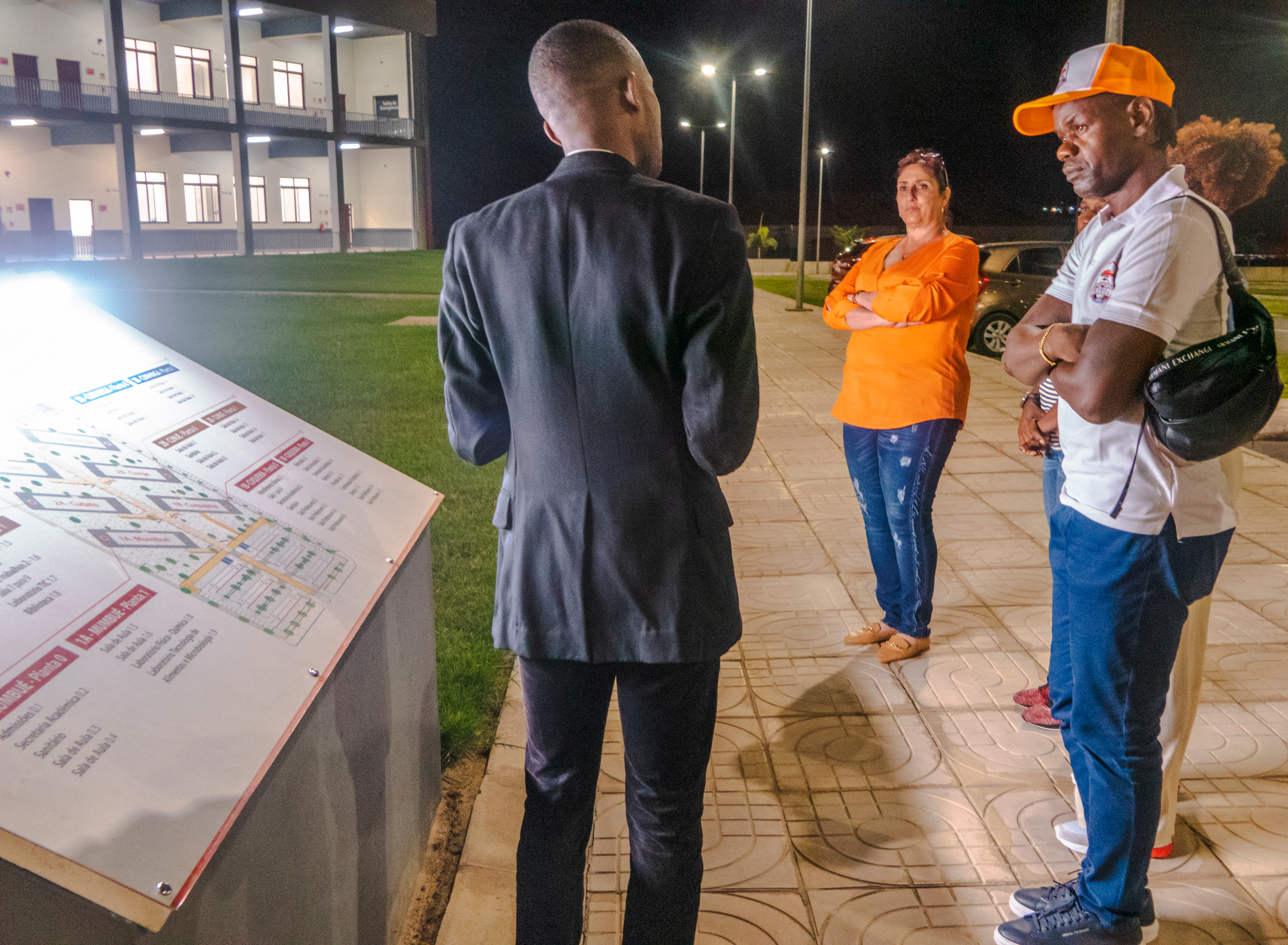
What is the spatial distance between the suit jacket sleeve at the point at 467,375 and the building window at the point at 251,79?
142 feet

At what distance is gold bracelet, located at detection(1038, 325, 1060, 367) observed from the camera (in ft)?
7.77

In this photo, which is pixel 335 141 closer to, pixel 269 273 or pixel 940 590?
pixel 269 273

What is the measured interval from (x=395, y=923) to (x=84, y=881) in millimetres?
1533

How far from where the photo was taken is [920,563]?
13.5 ft

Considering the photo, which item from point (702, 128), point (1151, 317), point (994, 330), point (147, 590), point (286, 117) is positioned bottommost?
point (994, 330)

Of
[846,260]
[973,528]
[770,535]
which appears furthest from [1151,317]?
[846,260]

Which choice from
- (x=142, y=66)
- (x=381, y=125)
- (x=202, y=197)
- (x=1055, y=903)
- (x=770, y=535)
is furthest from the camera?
(x=381, y=125)

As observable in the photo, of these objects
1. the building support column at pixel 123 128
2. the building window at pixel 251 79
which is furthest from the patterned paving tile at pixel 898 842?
the building window at pixel 251 79

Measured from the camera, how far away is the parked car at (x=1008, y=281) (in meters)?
14.8

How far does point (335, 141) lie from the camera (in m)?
42.8

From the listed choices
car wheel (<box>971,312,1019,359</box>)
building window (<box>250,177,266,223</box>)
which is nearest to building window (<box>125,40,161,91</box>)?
building window (<box>250,177,266,223</box>)

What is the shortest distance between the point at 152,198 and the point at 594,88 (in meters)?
40.4

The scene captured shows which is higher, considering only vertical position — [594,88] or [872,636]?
[594,88]

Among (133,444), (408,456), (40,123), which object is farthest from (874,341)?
(40,123)
